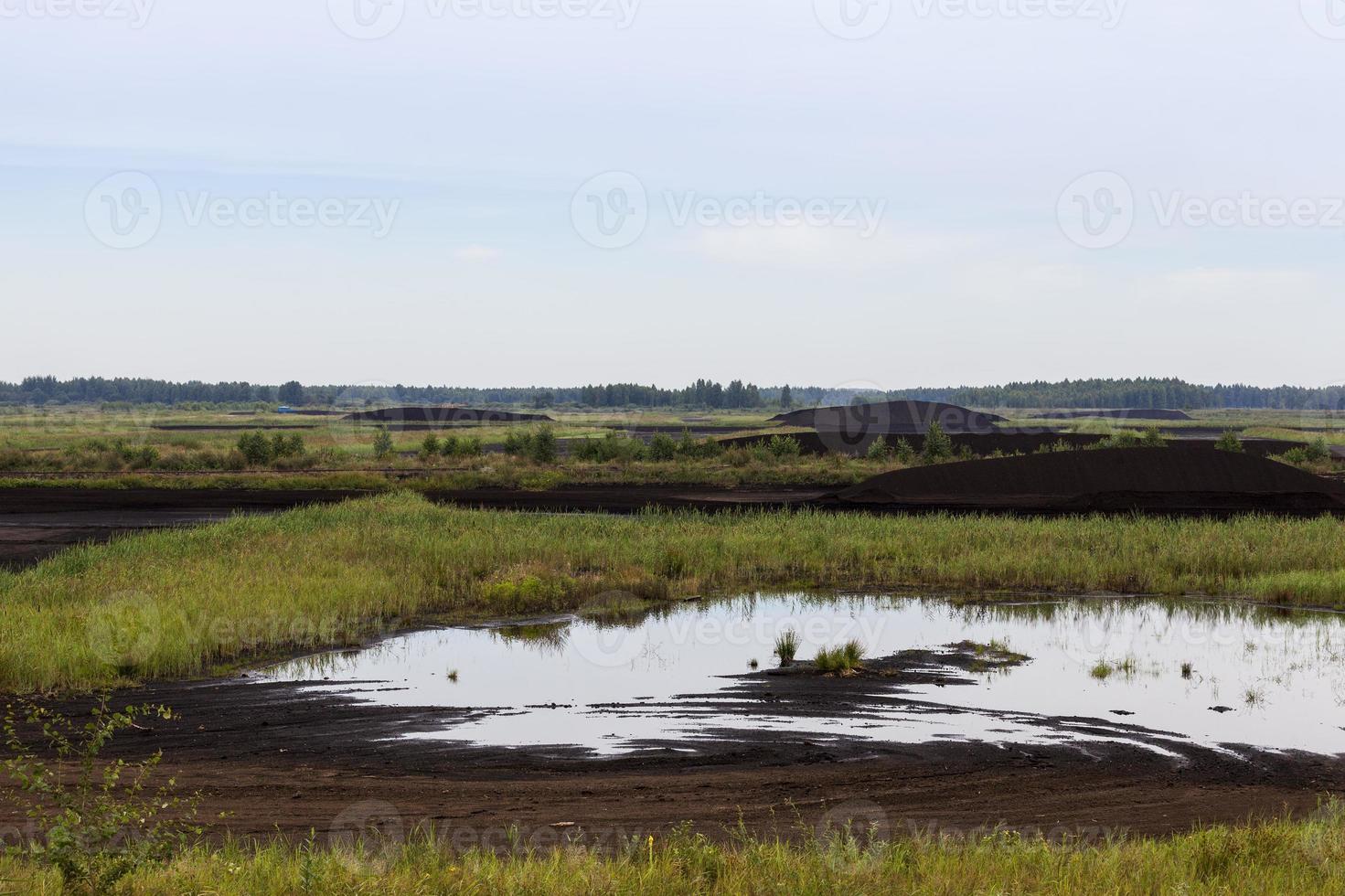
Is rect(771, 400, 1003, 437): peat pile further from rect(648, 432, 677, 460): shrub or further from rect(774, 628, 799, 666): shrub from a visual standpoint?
rect(774, 628, 799, 666): shrub

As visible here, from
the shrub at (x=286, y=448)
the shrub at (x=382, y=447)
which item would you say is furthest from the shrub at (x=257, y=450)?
the shrub at (x=382, y=447)

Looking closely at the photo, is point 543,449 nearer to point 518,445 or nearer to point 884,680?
point 518,445

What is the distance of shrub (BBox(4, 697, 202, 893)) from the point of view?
803 centimetres

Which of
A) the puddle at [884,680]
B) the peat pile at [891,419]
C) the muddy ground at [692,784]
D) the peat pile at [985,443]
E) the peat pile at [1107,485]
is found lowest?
the puddle at [884,680]

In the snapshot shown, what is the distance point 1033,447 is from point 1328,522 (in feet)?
151

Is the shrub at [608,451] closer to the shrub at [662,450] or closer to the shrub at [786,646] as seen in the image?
the shrub at [662,450]

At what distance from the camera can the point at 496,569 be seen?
27.8 m

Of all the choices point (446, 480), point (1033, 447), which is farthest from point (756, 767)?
point (1033, 447)

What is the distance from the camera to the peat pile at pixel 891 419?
118 meters

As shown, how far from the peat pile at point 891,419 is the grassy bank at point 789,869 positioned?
103640 millimetres

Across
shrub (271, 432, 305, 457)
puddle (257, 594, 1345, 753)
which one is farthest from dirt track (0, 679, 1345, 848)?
shrub (271, 432, 305, 457)

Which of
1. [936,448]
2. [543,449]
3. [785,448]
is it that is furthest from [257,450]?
[936,448]

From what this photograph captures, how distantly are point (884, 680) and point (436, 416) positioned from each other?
16073cm

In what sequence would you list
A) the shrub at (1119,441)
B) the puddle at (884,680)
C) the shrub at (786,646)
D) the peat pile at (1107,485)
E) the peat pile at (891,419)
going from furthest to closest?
1. the peat pile at (891,419)
2. the shrub at (1119,441)
3. the peat pile at (1107,485)
4. the shrub at (786,646)
5. the puddle at (884,680)
